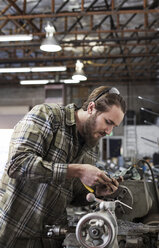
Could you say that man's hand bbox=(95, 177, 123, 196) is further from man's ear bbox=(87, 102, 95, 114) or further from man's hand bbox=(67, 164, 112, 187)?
man's ear bbox=(87, 102, 95, 114)

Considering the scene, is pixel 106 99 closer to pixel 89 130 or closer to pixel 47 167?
pixel 89 130

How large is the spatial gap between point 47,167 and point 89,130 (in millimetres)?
330

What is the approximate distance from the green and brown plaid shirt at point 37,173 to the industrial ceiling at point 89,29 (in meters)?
4.49

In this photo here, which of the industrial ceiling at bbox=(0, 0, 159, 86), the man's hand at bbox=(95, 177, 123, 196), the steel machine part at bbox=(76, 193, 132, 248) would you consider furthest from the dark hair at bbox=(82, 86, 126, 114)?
the industrial ceiling at bbox=(0, 0, 159, 86)

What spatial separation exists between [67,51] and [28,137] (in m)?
8.52

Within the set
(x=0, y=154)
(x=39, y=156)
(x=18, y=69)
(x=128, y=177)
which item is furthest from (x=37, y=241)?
(x=18, y=69)

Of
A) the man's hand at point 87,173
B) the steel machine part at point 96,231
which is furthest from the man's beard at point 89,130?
the steel machine part at point 96,231

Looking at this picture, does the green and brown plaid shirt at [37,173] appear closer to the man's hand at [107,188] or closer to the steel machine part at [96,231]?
the man's hand at [107,188]

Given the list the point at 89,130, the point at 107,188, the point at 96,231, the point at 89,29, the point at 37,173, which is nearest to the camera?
the point at 96,231

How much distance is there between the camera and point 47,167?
1103mm

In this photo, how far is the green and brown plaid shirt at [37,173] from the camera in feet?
3.67

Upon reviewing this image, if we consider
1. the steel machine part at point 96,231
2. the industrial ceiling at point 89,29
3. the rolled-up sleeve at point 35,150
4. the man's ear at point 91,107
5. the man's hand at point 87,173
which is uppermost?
the industrial ceiling at point 89,29

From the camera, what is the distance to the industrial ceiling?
5.97 metres

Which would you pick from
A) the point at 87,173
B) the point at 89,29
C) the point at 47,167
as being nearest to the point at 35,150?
the point at 47,167
